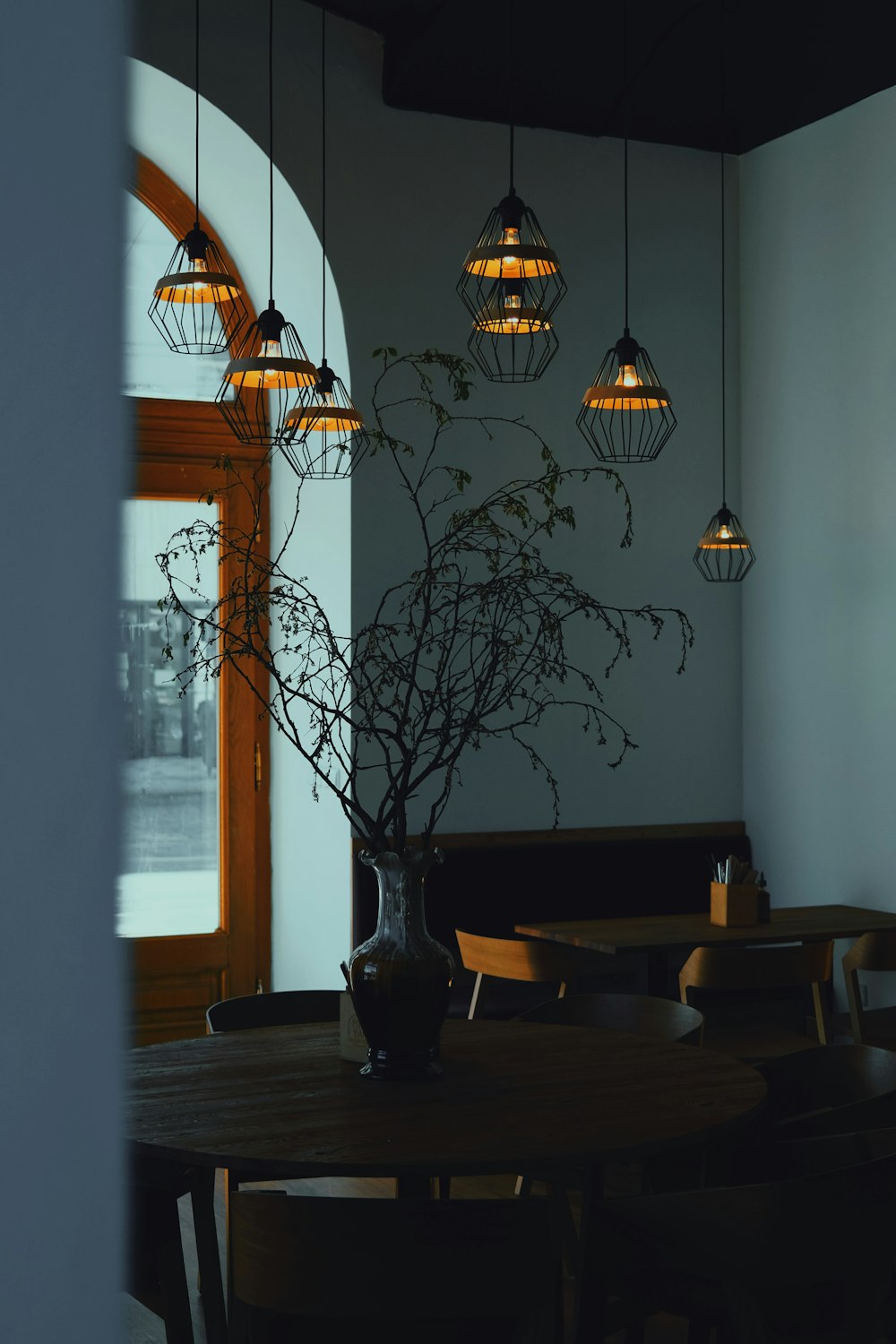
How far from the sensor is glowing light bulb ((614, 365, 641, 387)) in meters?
3.83

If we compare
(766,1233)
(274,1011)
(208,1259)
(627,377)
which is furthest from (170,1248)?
(627,377)

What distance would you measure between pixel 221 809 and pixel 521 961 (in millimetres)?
2221

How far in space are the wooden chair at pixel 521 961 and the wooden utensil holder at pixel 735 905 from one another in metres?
0.69

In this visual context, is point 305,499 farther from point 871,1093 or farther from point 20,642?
point 20,642

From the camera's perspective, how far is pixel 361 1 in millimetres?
5508

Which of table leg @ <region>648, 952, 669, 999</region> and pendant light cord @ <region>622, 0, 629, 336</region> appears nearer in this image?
table leg @ <region>648, 952, 669, 999</region>

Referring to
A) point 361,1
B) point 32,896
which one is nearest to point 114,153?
point 32,896

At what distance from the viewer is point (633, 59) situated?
573 cm

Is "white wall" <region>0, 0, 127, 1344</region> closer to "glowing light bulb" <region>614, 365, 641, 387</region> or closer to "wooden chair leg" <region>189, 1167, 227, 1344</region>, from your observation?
"wooden chair leg" <region>189, 1167, 227, 1344</region>

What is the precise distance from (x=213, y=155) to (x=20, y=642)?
5.83 m

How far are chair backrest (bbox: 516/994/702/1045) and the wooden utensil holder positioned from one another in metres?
1.38

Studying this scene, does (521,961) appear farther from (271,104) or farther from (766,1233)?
(271,104)

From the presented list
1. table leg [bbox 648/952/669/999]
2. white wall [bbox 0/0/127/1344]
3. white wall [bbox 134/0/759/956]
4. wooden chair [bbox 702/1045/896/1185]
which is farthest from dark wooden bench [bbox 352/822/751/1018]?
white wall [bbox 0/0/127/1344]

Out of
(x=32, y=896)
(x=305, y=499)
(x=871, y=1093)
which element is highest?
(x=305, y=499)
